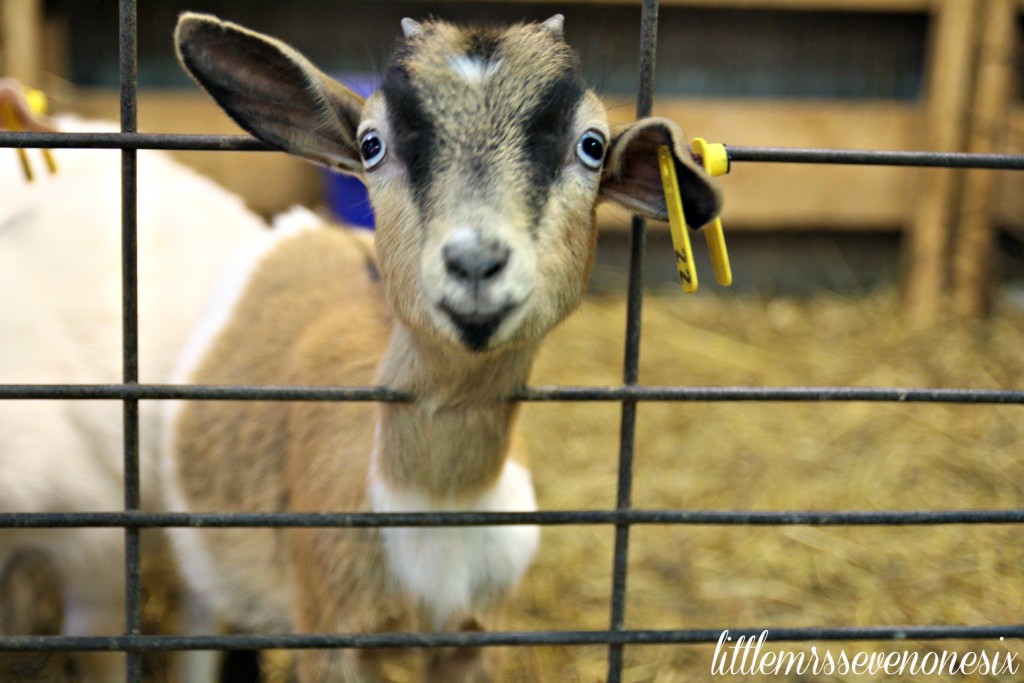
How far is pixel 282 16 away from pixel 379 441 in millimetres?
3351

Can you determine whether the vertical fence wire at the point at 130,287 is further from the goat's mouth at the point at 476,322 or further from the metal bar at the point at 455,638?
the goat's mouth at the point at 476,322

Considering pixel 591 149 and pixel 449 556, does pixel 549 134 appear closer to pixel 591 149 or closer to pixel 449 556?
pixel 591 149

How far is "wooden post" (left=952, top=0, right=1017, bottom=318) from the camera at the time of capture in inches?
185

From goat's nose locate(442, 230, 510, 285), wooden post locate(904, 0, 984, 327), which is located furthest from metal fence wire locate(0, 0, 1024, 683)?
wooden post locate(904, 0, 984, 327)

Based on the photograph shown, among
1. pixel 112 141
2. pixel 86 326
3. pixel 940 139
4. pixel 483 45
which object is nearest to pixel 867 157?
pixel 483 45

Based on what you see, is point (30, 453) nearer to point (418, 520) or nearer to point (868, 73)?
point (418, 520)

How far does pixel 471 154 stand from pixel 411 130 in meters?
0.13

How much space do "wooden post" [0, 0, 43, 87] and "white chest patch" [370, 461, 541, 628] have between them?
3180 mm

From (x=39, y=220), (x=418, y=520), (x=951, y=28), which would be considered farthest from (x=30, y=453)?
(x=951, y=28)

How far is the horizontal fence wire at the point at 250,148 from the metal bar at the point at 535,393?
42 cm

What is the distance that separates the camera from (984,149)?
188 inches

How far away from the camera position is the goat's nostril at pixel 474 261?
5.00 feet

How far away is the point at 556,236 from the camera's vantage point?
1.72m

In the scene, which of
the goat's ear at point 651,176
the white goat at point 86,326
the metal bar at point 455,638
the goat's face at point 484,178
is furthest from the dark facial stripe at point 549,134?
the white goat at point 86,326
